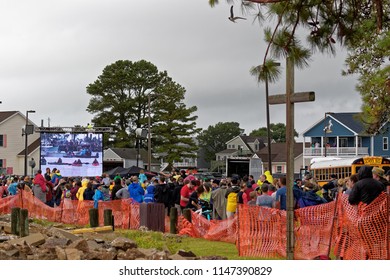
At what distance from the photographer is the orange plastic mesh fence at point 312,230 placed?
12.8m

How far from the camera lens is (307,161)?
8881cm

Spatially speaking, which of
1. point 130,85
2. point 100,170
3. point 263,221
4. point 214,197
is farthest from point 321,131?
point 263,221

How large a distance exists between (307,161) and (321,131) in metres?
4.47

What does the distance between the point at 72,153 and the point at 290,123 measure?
1648 inches

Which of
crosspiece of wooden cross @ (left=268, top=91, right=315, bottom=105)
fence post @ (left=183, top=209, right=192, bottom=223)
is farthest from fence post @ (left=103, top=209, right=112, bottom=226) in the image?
crosspiece of wooden cross @ (left=268, top=91, right=315, bottom=105)

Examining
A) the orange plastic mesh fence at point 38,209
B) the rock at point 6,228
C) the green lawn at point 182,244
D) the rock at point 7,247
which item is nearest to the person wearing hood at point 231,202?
the green lawn at point 182,244

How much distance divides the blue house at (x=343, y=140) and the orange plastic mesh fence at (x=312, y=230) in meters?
61.5

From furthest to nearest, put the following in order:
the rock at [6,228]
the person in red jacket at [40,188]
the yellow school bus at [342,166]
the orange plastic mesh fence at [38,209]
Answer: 1. the yellow school bus at [342,166]
2. the person in red jacket at [40,188]
3. the orange plastic mesh fence at [38,209]
4. the rock at [6,228]

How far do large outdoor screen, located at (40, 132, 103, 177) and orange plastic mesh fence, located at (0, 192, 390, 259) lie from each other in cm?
3219

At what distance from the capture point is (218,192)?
72.0 feet

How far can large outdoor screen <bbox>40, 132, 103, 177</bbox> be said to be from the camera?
175ft

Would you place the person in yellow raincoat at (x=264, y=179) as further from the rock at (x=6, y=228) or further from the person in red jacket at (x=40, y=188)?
the person in red jacket at (x=40, y=188)

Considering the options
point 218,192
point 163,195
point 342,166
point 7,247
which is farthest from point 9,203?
point 342,166

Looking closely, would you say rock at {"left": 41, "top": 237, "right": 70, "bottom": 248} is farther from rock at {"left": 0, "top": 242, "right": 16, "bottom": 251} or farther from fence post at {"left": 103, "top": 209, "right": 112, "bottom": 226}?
fence post at {"left": 103, "top": 209, "right": 112, "bottom": 226}
